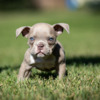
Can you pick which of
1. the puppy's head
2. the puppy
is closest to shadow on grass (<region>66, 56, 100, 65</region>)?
the puppy

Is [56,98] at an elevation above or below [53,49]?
below

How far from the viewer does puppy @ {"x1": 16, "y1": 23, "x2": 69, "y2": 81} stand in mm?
4066

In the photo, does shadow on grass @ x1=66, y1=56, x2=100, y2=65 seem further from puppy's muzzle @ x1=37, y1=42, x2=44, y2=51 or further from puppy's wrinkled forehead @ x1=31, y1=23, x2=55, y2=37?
puppy's muzzle @ x1=37, y1=42, x2=44, y2=51

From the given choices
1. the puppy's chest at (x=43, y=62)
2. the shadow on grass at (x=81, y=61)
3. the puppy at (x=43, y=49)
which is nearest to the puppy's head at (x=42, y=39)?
the puppy at (x=43, y=49)

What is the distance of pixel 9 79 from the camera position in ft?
14.7

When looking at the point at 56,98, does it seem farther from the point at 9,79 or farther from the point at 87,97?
the point at 9,79

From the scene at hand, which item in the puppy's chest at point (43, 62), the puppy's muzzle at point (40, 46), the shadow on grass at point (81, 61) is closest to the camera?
the puppy's muzzle at point (40, 46)

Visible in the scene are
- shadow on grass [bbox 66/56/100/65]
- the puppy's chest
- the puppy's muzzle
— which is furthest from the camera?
shadow on grass [bbox 66/56/100/65]

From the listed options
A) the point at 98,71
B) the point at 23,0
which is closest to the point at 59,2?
the point at 23,0

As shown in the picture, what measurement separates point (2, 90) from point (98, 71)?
1.89m

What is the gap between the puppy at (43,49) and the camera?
4066 mm

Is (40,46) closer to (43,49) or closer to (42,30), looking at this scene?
(43,49)

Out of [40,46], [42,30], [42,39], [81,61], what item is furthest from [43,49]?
[81,61]

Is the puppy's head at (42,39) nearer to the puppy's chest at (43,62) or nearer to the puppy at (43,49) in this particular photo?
the puppy at (43,49)
